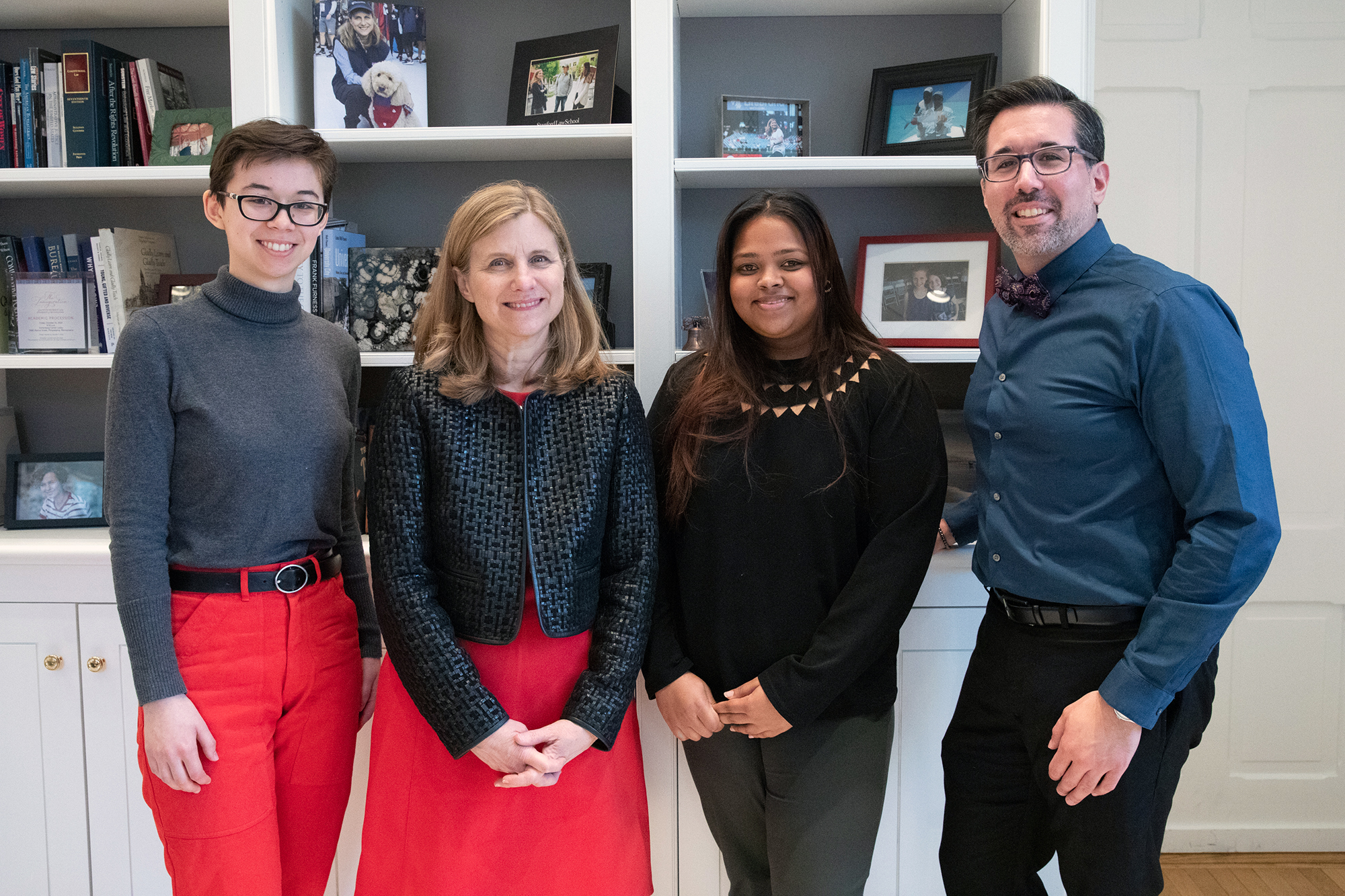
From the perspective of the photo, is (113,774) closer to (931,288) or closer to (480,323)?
(480,323)

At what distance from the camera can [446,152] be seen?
207cm

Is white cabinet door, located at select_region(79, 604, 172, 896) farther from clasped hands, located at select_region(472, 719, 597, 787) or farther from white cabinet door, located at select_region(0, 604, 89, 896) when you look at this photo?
clasped hands, located at select_region(472, 719, 597, 787)

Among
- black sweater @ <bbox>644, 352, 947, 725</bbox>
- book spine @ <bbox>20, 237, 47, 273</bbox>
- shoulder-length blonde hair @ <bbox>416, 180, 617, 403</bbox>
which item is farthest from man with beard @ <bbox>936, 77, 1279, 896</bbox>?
book spine @ <bbox>20, 237, 47, 273</bbox>

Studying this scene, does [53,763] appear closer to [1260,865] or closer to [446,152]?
[446,152]

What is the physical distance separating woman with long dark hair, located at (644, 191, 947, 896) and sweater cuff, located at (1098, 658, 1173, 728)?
327 mm

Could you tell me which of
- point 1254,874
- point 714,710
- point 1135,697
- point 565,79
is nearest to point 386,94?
point 565,79

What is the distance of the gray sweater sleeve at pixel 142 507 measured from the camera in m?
1.24

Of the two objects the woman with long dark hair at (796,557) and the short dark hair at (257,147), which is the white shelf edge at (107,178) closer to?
the short dark hair at (257,147)

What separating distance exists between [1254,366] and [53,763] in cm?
306

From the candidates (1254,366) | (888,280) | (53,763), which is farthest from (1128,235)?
(53,763)

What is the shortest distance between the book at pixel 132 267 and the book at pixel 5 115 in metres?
0.26

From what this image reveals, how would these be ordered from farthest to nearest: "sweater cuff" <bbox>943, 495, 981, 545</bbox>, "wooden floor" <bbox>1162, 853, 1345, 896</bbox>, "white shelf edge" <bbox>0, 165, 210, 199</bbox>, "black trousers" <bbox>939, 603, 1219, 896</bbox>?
"wooden floor" <bbox>1162, 853, 1345, 896</bbox> < "white shelf edge" <bbox>0, 165, 210, 199</bbox> < "sweater cuff" <bbox>943, 495, 981, 545</bbox> < "black trousers" <bbox>939, 603, 1219, 896</bbox>

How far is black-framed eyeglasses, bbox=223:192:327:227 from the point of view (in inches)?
52.2

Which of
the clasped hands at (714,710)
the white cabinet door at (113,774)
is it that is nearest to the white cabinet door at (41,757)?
the white cabinet door at (113,774)
